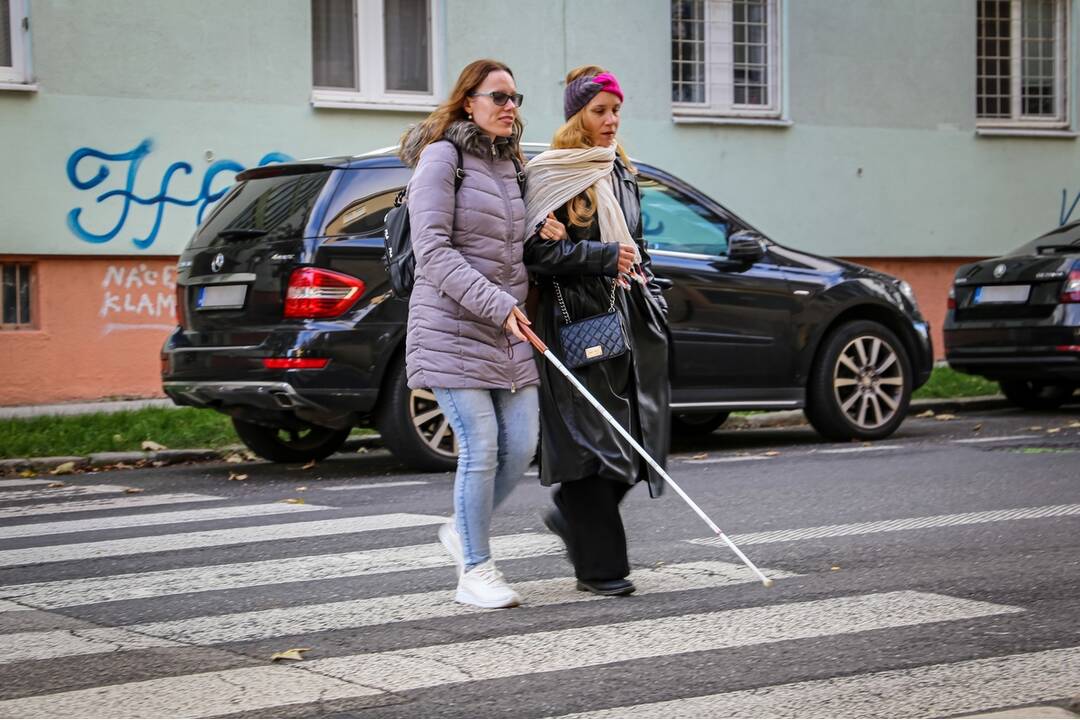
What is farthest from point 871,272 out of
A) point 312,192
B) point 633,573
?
point 633,573

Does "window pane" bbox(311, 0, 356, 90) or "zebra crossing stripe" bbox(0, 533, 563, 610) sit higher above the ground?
"window pane" bbox(311, 0, 356, 90)

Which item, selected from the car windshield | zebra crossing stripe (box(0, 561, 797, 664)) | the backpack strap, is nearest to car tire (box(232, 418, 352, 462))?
zebra crossing stripe (box(0, 561, 797, 664))

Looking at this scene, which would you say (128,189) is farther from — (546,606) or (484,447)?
(546,606)

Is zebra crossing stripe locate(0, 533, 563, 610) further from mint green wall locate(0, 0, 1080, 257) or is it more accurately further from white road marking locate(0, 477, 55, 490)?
mint green wall locate(0, 0, 1080, 257)

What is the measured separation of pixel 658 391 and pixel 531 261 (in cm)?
68

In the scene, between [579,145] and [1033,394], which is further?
[1033,394]

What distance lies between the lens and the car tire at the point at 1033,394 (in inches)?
578

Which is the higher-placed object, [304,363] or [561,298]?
[561,298]

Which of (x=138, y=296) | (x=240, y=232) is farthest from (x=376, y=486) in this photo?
(x=138, y=296)

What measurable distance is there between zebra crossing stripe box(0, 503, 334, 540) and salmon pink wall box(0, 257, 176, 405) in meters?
6.60

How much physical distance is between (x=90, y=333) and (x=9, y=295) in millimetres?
774

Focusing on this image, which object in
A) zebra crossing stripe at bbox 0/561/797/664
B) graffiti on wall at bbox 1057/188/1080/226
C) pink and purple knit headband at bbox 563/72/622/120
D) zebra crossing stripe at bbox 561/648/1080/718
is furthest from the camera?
graffiti on wall at bbox 1057/188/1080/226

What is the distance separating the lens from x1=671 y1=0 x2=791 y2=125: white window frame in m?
18.8

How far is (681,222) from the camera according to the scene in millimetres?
10922
